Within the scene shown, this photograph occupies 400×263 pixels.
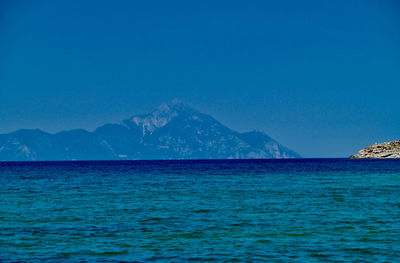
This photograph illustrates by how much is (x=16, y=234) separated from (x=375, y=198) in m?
31.8

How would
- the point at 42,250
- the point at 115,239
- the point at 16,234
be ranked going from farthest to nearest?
1. the point at 16,234
2. the point at 115,239
3. the point at 42,250

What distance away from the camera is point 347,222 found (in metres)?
30.7

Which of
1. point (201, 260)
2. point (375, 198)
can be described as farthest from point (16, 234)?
point (375, 198)

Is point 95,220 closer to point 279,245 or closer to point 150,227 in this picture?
point 150,227

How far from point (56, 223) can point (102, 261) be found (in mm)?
11344

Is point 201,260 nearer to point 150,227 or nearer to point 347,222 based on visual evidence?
point 150,227

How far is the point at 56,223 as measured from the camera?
31312 millimetres

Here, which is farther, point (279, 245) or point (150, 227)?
point (150, 227)

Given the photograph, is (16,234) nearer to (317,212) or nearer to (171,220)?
(171,220)

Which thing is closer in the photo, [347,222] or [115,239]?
[115,239]

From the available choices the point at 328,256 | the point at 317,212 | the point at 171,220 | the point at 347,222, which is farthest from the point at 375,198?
the point at 328,256

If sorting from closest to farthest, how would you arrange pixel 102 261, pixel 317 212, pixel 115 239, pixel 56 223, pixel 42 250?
pixel 102 261 < pixel 42 250 < pixel 115 239 < pixel 56 223 < pixel 317 212

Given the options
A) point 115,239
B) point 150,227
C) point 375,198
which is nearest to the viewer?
point 115,239

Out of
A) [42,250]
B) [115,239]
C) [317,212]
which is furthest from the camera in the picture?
[317,212]
